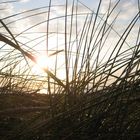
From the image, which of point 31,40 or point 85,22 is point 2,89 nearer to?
point 31,40

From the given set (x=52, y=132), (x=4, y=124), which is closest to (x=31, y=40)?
(x=4, y=124)

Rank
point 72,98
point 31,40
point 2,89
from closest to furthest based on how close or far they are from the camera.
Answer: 1. point 72,98
2. point 2,89
3. point 31,40

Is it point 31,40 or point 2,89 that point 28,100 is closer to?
point 2,89

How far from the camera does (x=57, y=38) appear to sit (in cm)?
170

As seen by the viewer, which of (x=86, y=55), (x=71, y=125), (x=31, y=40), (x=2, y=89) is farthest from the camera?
(x=31, y=40)

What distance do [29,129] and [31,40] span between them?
3.05 feet

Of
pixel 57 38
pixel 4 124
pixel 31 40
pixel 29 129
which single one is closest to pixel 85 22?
pixel 57 38

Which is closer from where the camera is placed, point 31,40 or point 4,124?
point 4,124

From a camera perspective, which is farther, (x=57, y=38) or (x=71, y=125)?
(x=57, y=38)

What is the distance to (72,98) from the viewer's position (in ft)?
4.25

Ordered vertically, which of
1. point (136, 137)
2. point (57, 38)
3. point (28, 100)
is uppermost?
point (57, 38)

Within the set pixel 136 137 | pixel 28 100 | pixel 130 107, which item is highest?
pixel 28 100

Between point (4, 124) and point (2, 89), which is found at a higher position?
point (2, 89)

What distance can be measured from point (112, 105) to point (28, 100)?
2.49 feet
